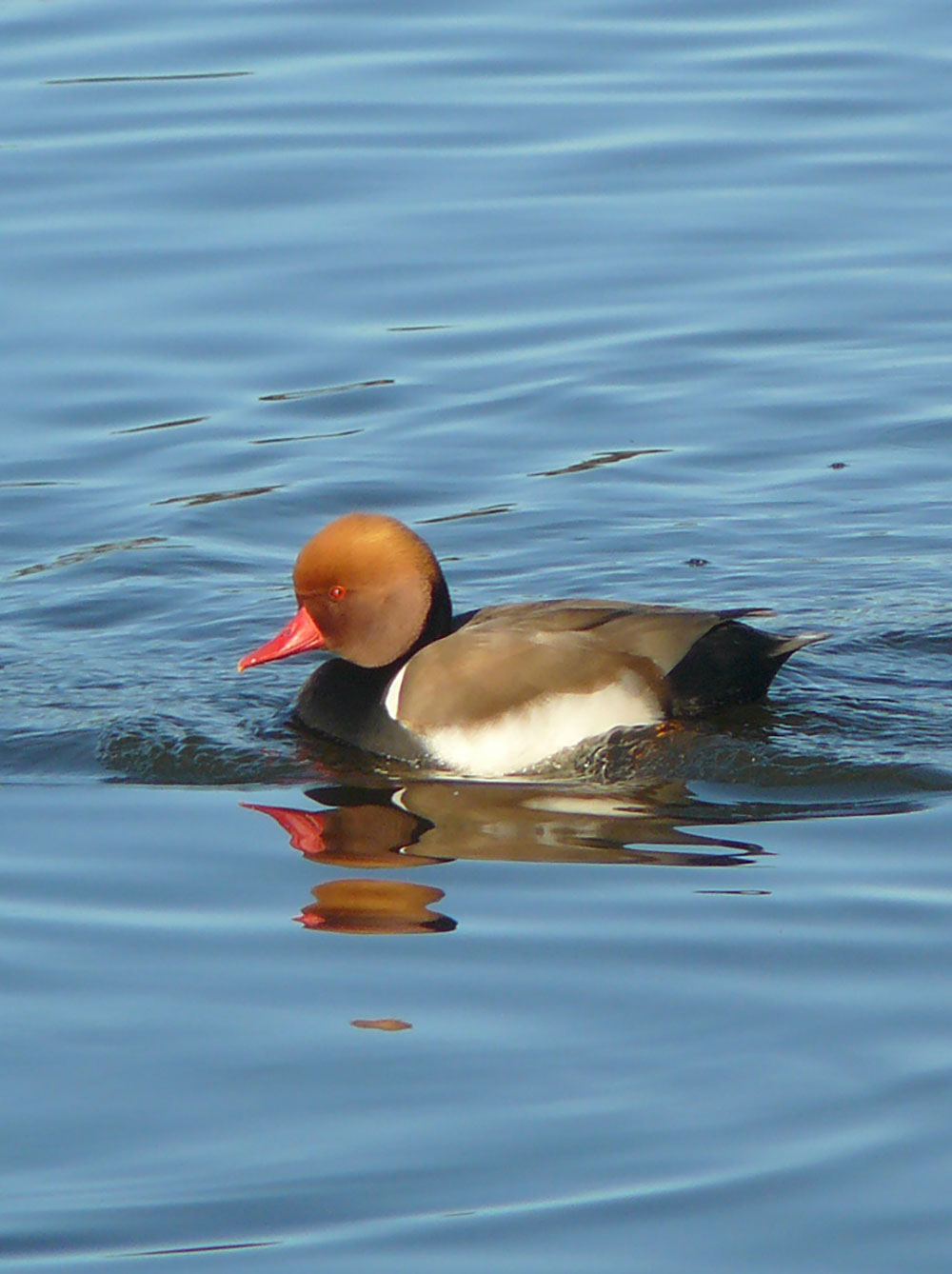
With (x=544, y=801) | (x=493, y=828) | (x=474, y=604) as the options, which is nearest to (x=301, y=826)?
(x=493, y=828)

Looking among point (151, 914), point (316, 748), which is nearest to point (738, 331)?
point (316, 748)

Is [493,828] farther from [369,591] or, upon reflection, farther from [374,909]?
[369,591]

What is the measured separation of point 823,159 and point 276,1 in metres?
4.98

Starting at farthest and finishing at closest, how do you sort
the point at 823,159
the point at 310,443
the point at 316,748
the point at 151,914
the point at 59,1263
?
the point at 823,159 < the point at 310,443 < the point at 316,748 < the point at 151,914 < the point at 59,1263

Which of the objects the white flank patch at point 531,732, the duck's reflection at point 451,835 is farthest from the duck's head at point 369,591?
the duck's reflection at point 451,835

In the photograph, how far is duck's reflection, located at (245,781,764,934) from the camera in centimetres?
616

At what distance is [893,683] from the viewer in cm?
800

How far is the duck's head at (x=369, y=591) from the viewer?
7770 mm

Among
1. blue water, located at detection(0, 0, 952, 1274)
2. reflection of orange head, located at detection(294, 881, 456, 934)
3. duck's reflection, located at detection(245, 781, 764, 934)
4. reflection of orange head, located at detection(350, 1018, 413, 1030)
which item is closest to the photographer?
blue water, located at detection(0, 0, 952, 1274)

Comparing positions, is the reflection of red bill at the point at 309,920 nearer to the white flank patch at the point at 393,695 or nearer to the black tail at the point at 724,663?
the white flank patch at the point at 393,695

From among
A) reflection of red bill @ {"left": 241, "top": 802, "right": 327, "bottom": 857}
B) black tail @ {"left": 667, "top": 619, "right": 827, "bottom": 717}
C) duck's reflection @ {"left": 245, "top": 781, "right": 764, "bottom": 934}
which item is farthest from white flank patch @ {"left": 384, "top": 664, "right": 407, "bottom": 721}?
black tail @ {"left": 667, "top": 619, "right": 827, "bottom": 717}

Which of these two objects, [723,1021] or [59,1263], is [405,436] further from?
[59,1263]

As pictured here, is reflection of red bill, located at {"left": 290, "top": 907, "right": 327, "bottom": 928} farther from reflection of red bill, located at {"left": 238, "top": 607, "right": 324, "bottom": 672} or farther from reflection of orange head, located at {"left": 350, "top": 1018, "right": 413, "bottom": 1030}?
reflection of red bill, located at {"left": 238, "top": 607, "right": 324, "bottom": 672}

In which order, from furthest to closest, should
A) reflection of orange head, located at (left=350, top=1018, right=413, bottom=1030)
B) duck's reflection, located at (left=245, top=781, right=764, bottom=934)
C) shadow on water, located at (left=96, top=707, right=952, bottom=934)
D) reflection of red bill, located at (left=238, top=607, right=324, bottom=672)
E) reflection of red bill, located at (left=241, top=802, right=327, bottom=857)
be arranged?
reflection of red bill, located at (left=238, top=607, right=324, bottom=672) < reflection of red bill, located at (left=241, top=802, right=327, bottom=857) < shadow on water, located at (left=96, top=707, right=952, bottom=934) < duck's reflection, located at (left=245, top=781, right=764, bottom=934) < reflection of orange head, located at (left=350, top=1018, right=413, bottom=1030)
